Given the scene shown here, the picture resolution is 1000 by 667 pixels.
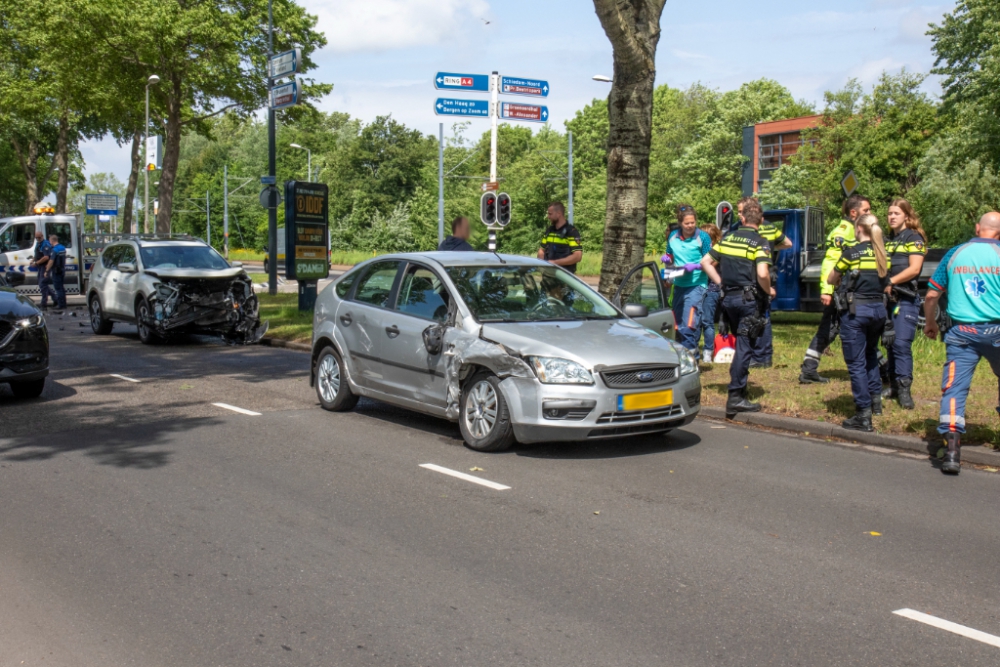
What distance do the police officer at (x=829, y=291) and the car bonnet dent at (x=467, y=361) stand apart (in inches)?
155

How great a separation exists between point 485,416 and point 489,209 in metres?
14.4

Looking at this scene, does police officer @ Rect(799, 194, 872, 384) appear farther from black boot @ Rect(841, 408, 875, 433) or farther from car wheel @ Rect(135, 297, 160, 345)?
car wheel @ Rect(135, 297, 160, 345)

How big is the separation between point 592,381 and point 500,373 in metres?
0.71

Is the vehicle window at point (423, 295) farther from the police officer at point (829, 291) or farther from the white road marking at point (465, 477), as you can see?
the police officer at point (829, 291)

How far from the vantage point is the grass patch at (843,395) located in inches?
336

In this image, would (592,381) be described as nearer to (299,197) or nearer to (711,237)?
(711,237)

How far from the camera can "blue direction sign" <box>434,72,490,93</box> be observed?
68.8 feet

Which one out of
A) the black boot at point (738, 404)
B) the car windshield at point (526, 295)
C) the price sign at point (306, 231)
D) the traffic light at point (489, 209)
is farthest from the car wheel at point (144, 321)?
the black boot at point (738, 404)

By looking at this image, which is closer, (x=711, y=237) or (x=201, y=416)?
(x=201, y=416)

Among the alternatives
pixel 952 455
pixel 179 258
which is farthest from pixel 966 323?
pixel 179 258

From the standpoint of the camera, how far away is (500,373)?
7805 millimetres

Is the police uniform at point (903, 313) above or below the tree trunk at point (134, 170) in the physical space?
below

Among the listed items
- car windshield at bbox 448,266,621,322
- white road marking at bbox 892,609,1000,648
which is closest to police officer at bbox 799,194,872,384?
car windshield at bbox 448,266,621,322

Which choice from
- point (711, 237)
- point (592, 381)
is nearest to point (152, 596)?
point (592, 381)
